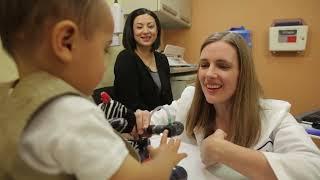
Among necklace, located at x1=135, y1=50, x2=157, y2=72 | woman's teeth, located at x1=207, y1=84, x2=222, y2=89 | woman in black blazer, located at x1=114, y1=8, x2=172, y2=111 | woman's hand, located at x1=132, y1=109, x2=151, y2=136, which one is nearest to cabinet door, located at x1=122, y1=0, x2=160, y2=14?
woman in black blazer, located at x1=114, y1=8, x2=172, y2=111

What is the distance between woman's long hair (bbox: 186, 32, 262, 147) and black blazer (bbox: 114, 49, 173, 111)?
1018 millimetres

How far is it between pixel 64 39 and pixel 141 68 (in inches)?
A: 74.2

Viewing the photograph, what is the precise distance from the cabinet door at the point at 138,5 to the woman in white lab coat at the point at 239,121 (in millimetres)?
1494

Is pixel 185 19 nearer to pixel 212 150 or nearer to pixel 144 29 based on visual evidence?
pixel 144 29

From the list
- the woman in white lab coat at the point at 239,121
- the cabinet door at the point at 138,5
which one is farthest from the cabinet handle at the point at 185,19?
the woman in white lab coat at the point at 239,121

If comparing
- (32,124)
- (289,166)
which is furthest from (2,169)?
(289,166)

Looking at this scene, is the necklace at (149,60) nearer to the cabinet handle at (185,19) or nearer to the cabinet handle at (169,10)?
the cabinet handle at (169,10)

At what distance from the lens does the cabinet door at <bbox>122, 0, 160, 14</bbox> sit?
2656 mm

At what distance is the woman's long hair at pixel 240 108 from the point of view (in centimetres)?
108

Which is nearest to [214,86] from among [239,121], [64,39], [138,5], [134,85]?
[239,121]

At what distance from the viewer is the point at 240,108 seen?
1.15 meters

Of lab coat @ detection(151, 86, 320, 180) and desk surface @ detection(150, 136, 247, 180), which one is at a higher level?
lab coat @ detection(151, 86, 320, 180)

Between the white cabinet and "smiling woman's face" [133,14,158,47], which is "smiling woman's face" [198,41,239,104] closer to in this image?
"smiling woman's face" [133,14,158,47]

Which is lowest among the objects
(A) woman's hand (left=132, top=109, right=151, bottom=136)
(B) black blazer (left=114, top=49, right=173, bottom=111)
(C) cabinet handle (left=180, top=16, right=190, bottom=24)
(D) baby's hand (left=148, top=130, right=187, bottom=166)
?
(B) black blazer (left=114, top=49, right=173, bottom=111)
